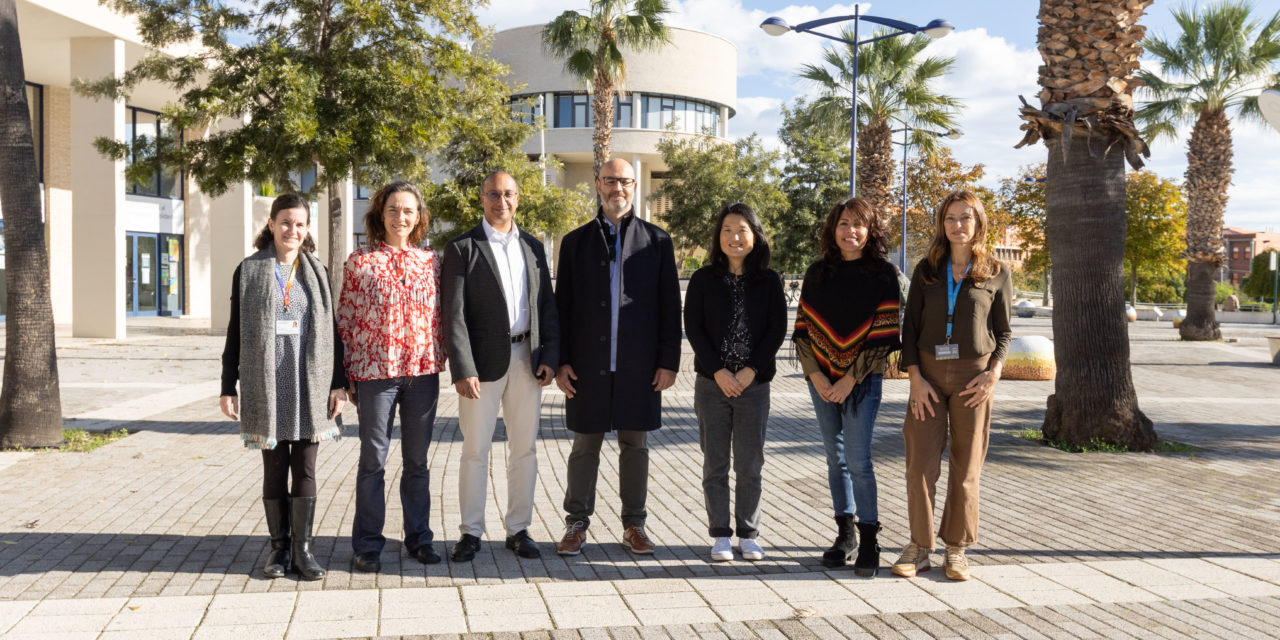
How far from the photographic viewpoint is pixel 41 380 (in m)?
7.99

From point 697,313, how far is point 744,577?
1317 mm

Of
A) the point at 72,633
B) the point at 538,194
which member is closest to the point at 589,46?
the point at 538,194

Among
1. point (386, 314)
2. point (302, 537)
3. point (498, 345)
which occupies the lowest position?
point (302, 537)

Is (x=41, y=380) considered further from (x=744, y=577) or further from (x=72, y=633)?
(x=744, y=577)

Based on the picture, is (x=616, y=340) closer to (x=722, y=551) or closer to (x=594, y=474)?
(x=594, y=474)

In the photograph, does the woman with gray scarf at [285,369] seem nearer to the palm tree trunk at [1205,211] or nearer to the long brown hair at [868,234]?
the long brown hair at [868,234]

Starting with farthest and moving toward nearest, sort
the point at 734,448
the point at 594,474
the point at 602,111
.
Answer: the point at 602,111 → the point at 594,474 → the point at 734,448

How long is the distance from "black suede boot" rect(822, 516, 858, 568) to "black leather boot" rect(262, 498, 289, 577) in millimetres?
2618

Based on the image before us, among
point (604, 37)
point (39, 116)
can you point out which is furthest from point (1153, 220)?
point (39, 116)

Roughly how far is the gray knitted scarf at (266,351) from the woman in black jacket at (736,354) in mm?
1784

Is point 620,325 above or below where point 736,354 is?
above

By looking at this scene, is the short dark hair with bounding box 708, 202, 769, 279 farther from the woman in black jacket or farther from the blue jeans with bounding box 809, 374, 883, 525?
the blue jeans with bounding box 809, 374, 883, 525

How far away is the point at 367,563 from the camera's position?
4543mm

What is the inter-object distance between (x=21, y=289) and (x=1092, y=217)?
9.18m
